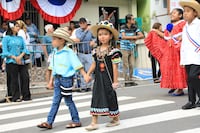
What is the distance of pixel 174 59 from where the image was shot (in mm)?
8883

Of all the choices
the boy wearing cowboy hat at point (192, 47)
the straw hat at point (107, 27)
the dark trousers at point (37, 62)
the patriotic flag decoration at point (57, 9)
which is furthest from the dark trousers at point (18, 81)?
the patriotic flag decoration at point (57, 9)

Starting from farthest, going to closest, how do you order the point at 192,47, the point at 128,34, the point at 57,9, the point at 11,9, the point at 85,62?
the point at 57,9, the point at 11,9, the point at 128,34, the point at 85,62, the point at 192,47

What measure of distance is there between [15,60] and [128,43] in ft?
11.8

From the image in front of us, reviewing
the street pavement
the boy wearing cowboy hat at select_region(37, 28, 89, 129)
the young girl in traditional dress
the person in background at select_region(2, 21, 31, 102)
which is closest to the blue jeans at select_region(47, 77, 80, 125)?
the boy wearing cowboy hat at select_region(37, 28, 89, 129)

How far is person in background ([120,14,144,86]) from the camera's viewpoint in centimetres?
1186

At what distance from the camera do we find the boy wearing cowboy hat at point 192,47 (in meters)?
7.14

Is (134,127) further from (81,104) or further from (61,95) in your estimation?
(81,104)

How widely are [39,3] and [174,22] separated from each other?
6.96 m

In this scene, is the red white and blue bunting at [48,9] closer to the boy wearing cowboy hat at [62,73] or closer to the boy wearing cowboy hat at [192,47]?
the boy wearing cowboy hat at [62,73]

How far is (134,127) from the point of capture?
6.19 metres

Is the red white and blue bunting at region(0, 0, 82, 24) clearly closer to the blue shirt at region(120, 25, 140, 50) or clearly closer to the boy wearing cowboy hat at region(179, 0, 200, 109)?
the blue shirt at region(120, 25, 140, 50)

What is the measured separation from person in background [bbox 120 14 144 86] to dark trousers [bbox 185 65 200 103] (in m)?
4.61

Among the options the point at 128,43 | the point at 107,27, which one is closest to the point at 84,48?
the point at 128,43

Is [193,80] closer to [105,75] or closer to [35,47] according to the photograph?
[105,75]
